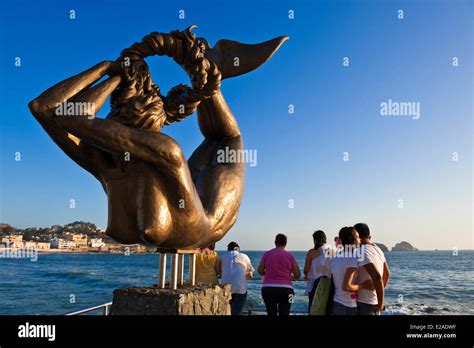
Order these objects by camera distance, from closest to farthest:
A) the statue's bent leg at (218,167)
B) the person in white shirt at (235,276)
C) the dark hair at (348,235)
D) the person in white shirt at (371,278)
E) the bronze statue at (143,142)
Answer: the bronze statue at (143,142) < the statue's bent leg at (218,167) < the person in white shirt at (371,278) < the dark hair at (348,235) < the person in white shirt at (235,276)

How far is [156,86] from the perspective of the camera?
8.91 ft

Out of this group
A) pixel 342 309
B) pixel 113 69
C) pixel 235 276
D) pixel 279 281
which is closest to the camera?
pixel 113 69

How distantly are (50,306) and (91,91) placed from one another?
24.4 metres

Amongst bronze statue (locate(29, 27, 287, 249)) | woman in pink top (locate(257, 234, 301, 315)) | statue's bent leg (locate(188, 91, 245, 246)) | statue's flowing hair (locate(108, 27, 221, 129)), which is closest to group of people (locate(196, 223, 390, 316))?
woman in pink top (locate(257, 234, 301, 315))

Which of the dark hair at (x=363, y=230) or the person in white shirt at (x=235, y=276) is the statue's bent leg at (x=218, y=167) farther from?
the person in white shirt at (x=235, y=276)

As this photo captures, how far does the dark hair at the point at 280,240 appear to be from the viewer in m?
5.27

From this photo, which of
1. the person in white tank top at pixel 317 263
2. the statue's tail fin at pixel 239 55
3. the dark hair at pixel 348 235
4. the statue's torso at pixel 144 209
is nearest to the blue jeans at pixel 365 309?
the dark hair at pixel 348 235

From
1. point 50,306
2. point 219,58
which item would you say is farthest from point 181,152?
point 50,306

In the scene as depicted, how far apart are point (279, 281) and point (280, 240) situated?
523 mm

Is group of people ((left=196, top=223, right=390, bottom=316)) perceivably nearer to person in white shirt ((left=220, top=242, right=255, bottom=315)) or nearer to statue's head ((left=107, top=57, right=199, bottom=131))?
person in white shirt ((left=220, top=242, right=255, bottom=315))

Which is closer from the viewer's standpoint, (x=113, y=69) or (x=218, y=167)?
(x=113, y=69)

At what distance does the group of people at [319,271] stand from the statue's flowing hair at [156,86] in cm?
129

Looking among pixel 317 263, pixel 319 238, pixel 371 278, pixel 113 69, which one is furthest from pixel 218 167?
pixel 319 238

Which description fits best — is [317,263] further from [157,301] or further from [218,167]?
[157,301]
